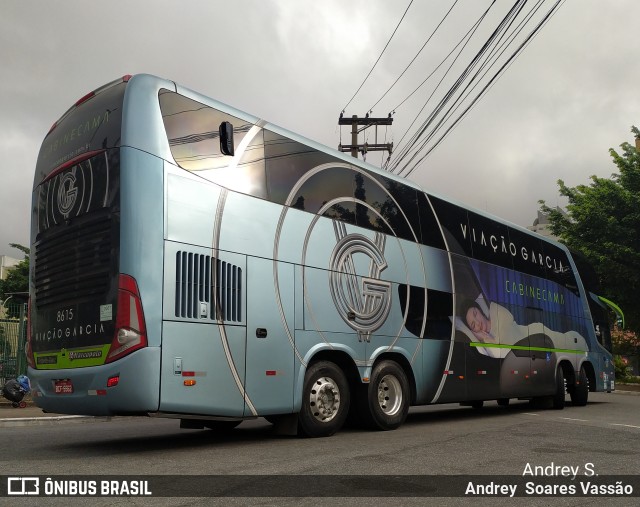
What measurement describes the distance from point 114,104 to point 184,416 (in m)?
3.62

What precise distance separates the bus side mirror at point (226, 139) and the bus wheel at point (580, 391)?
11.8 meters

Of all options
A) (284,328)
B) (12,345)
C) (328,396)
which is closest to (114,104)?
(284,328)

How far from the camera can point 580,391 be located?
54.6ft

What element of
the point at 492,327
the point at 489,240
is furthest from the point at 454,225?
the point at 492,327

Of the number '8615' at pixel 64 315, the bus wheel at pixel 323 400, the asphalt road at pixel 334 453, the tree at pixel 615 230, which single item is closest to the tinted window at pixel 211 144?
the number '8615' at pixel 64 315

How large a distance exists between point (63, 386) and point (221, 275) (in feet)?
7.08

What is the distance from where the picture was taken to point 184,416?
290 inches

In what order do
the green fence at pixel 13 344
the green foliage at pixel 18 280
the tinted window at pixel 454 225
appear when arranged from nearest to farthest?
the tinted window at pixel 454 225 → the green fence at pixel 13 344 → the green foliage at pixel 18 280

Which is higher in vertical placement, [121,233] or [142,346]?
[121,233]

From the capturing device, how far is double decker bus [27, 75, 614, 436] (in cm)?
729

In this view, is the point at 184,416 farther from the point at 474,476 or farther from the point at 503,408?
the point at 503,408

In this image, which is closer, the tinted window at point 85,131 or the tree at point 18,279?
the tinted window at point 85,131

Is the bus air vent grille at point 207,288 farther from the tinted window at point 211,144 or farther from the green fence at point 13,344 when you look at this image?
the green fence at point 13,344

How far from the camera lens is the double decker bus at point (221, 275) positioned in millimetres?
7289
